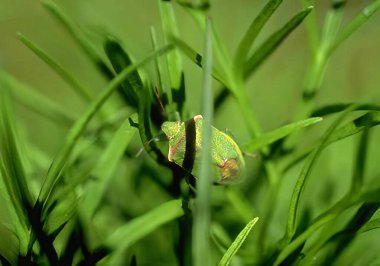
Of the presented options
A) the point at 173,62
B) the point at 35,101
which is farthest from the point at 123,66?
the point at 35,101

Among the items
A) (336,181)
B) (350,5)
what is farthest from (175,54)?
(350,5)

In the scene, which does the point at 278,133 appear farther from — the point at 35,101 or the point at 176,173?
the point at 35,101

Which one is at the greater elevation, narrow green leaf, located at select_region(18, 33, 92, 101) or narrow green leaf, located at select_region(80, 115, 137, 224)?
narrow green leaf, located at select_region(18, 33, 92, 101)

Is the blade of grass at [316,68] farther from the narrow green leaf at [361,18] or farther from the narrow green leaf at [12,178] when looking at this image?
the narrow green leaf at [12,178]

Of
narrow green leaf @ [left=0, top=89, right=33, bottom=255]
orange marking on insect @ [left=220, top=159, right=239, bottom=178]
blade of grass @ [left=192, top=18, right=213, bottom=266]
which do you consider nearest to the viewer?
blade of grass @ [left=192, top=18, right=213, bottom=266]

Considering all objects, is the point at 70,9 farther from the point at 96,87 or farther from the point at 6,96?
the point at 6,96

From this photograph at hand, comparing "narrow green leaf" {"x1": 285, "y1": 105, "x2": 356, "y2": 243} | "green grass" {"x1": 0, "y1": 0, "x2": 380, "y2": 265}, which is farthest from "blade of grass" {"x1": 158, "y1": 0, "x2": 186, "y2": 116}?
"narrow green leaf" {"x1": 285, "y1": 105, "x2": 356, "y2": 243}

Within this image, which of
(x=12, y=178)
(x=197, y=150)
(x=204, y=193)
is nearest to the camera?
(x=204, y=193)

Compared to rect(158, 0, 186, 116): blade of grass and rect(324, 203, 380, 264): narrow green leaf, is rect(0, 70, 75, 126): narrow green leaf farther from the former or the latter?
rect(324, 203, 380, 264): narrow green leaf
